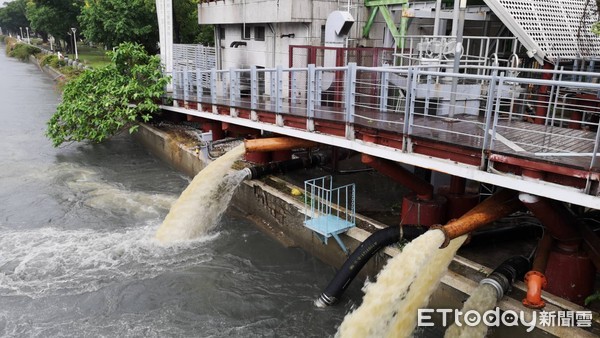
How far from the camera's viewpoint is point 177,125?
59.3ft

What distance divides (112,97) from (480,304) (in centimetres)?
1405

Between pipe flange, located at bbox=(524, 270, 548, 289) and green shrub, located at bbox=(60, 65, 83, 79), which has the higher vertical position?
green shrub, located at bbox=(60, 65, 83, 79)

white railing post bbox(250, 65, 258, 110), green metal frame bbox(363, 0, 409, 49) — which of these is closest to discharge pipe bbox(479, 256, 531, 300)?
white railing post bbox(250, 65, 258, 110)

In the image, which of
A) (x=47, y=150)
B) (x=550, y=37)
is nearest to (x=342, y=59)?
(x=550, y=37)

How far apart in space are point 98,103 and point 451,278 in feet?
45.5

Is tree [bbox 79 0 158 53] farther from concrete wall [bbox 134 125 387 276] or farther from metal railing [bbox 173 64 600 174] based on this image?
concrete wall [bbox 134 125 387 276]

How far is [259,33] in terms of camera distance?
17453mm

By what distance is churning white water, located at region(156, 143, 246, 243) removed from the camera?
10516 millimetres

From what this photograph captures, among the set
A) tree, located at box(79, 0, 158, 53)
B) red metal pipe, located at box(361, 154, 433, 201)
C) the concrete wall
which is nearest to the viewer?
red metal pipe, located at box(361, 154, 433, 201)

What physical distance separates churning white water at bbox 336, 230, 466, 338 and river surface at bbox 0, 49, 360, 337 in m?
1.16

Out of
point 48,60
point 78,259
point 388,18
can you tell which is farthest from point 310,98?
point 48,60

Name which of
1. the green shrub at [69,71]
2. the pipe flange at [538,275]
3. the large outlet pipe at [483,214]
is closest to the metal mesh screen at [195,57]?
the large outlet pipe at [483,214]

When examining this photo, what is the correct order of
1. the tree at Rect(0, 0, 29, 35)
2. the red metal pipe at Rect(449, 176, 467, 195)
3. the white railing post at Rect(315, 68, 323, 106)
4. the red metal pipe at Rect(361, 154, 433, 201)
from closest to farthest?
the red metal pipe at Rect(361, 154, 433, 201)
the red metal pipe at Rect(449, 176, 467, 195)
the white railing post at Rect(315, 68, 323, 106)
the tree at Rect(0, 0, 29, 35)

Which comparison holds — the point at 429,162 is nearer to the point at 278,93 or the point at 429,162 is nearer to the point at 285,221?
the point at 278,93
